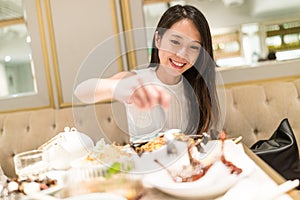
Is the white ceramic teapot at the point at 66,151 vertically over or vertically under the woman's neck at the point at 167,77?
under

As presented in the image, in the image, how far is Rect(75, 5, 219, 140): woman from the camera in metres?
0.99

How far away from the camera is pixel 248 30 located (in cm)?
205

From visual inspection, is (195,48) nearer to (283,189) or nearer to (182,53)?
(182,53)

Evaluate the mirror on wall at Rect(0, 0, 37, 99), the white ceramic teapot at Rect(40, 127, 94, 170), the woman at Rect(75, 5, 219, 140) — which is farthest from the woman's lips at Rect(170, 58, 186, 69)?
the mirror on wall at Rect(0, 0, 37, 99)

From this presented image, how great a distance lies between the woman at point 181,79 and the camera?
99 cm

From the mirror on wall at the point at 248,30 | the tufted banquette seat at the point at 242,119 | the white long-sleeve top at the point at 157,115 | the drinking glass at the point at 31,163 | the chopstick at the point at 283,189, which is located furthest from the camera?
the mirror on wall at the point at 248,30

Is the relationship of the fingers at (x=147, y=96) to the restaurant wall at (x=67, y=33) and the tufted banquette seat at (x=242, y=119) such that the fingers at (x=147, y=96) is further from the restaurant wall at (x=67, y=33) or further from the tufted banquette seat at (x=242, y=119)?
the restaurant wall at (x=67, y=33)

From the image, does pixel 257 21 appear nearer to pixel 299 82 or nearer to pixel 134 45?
pixel 299 82

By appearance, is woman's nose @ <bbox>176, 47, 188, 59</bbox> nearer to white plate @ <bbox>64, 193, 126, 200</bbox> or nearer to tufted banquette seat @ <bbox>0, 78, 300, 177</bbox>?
white plate @ <bbox>64, 193, 126, 200</bbox>

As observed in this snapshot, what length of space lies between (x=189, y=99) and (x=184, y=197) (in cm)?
68

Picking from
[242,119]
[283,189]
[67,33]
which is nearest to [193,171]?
[283,189]

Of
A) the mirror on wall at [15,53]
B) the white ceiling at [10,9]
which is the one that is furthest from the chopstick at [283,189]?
the white ceiling at [10,9]

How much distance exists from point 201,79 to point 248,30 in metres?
0.82

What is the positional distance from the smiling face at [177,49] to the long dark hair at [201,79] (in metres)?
0.03
